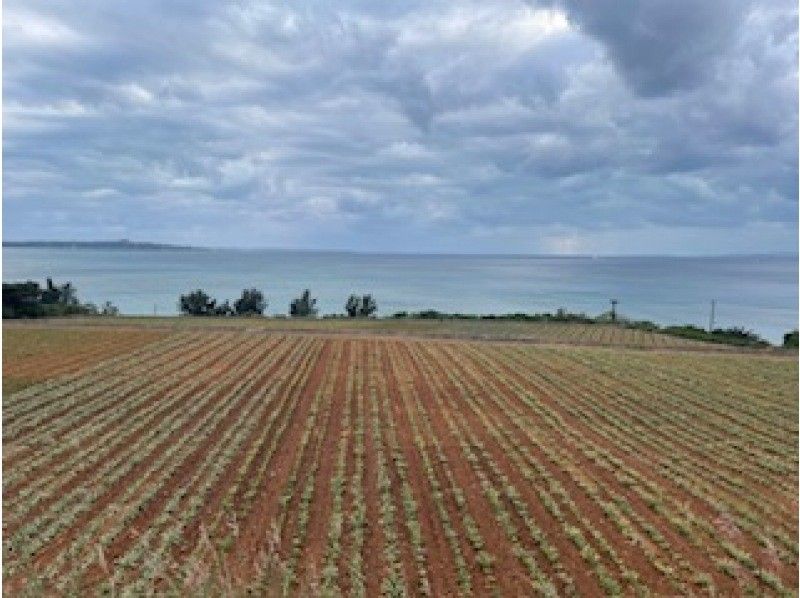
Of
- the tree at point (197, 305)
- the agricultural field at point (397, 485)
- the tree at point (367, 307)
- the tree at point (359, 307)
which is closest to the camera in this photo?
the agricultural field at point (397, 485)

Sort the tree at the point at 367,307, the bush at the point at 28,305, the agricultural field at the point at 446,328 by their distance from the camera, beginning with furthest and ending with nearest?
the tree at the point at 367,307 → the bush at the point at 28,305 → the agricultural field at the point at 446,328

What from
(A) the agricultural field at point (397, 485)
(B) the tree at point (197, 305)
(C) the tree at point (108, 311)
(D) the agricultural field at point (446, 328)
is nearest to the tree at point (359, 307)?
(B) the tree at point (197, 305)

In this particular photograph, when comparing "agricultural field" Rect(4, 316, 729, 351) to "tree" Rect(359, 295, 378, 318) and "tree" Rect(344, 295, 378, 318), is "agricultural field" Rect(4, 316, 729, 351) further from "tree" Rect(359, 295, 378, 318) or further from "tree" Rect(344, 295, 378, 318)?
"tree" Rect(359, 295, 378, 318)

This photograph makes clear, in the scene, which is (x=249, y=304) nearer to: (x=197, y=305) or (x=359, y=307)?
(x=197, y=305)

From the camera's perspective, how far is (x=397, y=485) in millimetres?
16078

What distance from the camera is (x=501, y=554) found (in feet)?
40.2

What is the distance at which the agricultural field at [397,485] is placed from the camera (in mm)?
11430

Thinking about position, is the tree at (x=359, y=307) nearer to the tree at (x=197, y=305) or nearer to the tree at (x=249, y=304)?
the tree at (x=249, y=304)

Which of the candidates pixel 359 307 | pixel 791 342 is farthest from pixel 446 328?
pixel 359 307

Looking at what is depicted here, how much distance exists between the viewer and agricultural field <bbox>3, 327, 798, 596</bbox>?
1143cm

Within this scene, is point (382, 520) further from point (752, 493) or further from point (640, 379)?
point (640, 379)

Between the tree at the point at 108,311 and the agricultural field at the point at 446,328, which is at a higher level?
the tree at the point at 108,311

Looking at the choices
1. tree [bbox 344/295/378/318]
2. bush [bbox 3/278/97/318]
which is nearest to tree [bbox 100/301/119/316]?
bush [bbox 3/278/97/318]

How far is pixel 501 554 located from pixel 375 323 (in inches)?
2096
